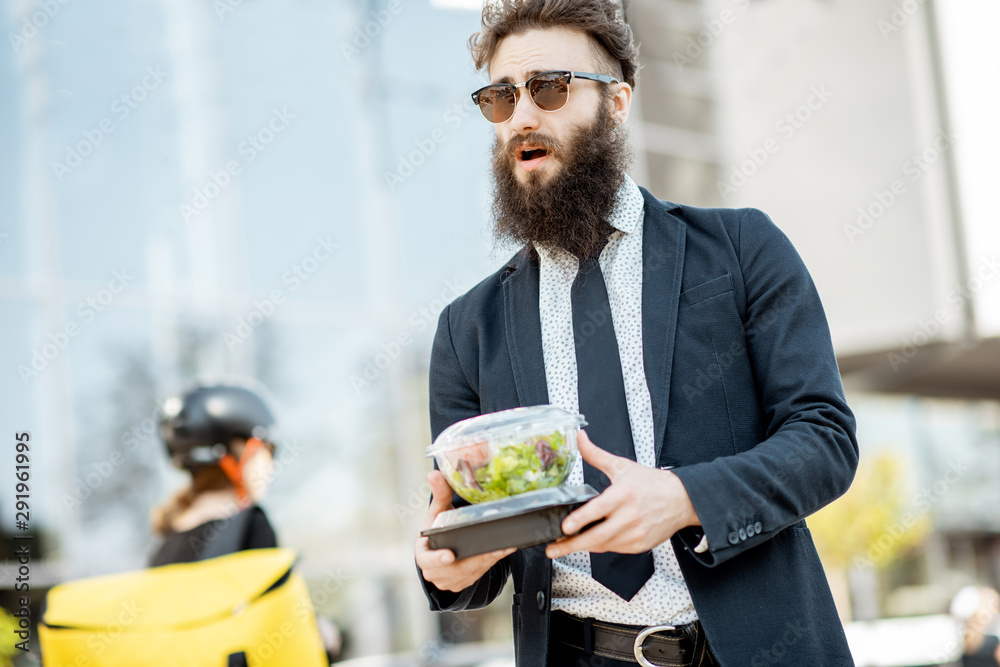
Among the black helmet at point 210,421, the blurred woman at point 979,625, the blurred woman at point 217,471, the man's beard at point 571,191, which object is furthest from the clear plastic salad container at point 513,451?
the blurred woman at point 979,625

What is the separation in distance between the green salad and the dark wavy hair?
3.52ft

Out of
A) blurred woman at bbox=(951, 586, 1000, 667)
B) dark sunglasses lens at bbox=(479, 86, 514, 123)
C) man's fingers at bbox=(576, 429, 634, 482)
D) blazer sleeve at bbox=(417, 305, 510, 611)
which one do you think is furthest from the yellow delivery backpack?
blurred woman at bbox=(951, 586, 1000, 667)

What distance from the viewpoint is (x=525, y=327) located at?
2.06 metres

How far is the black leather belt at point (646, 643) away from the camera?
1726 mm

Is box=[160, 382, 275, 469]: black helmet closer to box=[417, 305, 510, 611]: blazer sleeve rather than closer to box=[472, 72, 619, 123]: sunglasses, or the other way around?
box=[417, 305, 510, 611]: blazer sleeve

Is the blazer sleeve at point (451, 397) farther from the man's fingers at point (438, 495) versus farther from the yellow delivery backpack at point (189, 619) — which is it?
the yellow delivery backpack at point (189, 619)

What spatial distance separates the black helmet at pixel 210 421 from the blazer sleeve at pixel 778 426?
8.47ft

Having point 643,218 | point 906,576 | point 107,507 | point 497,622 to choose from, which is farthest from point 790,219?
point 643,218

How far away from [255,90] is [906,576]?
14210 millimetres

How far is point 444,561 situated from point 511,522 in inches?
6.6

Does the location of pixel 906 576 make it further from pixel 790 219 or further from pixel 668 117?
pixel 668 117

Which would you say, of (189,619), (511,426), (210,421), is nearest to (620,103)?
(511,426)

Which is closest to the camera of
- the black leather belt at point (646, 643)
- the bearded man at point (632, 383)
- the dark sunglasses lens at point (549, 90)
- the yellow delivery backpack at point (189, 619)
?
the bearded man at point (632, 383)

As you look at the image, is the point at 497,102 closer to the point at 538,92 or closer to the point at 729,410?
the point at 538,92
